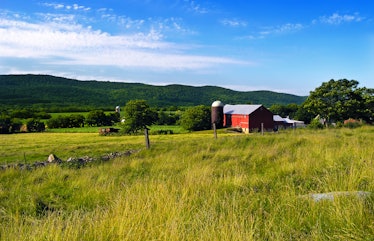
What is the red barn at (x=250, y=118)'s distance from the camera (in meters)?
77.5

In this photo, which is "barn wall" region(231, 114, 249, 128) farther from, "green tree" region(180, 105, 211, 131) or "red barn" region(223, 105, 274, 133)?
"green tree" region(180, 105, 211, 131)

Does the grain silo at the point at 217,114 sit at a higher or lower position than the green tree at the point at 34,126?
higher

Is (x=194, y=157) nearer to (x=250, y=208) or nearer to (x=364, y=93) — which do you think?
(x=250, y=208)

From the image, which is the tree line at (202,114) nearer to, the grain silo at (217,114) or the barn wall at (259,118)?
the grain silo at (217,114)

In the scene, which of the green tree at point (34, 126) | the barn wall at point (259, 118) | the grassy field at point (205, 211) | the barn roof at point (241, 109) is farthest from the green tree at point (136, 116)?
the grassy field at point (205, 211)

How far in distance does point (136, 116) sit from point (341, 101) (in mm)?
48215

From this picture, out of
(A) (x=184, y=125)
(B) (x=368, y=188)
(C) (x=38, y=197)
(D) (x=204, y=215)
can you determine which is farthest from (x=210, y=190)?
(A) (x=184, y=125)

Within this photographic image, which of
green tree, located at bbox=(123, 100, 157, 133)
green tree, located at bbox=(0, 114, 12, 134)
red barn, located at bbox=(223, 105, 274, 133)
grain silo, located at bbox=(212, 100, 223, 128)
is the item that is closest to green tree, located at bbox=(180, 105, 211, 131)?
grain silo, located at bbox=(212, 100, 223, 128)

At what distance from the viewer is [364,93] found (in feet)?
188

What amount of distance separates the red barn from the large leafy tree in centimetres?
1924

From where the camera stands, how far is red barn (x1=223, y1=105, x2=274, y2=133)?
7747 centimetres

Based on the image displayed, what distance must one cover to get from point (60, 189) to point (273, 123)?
81300 millimetres

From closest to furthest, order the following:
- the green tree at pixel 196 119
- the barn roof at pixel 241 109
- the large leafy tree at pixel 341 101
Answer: the large leafy tree at pixel 341 101 → the barn roof at pixel 241 109 → the green tree at pixel 196 119

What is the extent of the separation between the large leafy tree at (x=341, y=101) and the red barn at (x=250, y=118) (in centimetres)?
1924
